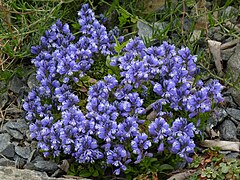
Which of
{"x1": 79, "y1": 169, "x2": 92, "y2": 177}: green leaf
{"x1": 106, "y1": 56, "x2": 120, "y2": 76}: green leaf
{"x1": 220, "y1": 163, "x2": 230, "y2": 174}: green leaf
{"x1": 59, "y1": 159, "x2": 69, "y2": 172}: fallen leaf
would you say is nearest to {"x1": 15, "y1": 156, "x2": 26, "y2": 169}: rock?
{"x1": 59, "y1": 159, "x2": 69, "y2": 172}: fallen leaf

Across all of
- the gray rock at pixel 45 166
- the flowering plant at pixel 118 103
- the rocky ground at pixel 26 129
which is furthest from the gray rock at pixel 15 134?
the gray rock at pixel 45 166

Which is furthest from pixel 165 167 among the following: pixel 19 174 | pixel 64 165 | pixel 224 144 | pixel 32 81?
pixel 32 81

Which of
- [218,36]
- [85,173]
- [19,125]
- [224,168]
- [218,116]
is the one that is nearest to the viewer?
[224,168]

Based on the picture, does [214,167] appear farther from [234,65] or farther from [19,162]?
[19,162]

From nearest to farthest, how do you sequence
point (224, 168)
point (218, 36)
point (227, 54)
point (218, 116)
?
point (224, 168) → point (218, 116) → point (227, 54) → point (218, 36)

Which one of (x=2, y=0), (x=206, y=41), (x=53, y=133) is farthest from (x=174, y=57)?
(x=2, y=0)

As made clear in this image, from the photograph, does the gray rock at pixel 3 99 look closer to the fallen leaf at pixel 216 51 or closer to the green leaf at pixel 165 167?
the green leaf at pixel 165 167

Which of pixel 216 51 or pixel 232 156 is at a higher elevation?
pixel 216 51

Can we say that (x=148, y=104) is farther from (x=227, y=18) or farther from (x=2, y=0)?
(x=2, y=0)
